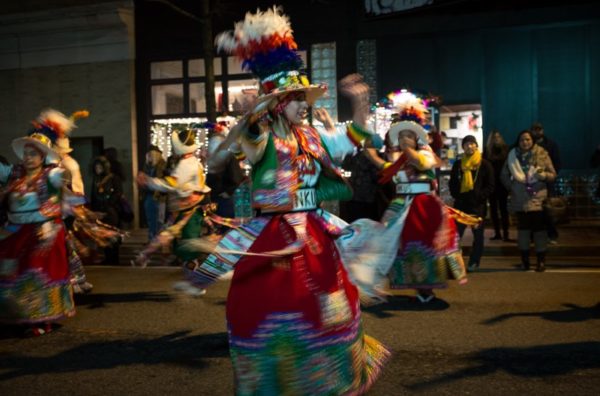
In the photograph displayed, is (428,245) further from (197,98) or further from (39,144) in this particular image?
(197,98)

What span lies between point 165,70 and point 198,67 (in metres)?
0.90

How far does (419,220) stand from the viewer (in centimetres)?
709

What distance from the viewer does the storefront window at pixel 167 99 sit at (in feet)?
55.8

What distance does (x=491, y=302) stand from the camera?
7.31 metres

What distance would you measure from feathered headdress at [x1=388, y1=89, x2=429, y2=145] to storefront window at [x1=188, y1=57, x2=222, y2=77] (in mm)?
9927

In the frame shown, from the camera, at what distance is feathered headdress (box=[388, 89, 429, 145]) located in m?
7.21

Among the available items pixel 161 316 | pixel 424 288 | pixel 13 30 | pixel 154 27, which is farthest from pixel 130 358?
pixel 13 30

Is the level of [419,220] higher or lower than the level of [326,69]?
lower

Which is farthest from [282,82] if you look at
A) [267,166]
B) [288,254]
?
[288,254]

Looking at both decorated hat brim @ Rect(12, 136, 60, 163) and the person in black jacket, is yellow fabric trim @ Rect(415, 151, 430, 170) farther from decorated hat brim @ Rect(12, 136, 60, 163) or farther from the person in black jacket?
decorated hat brim @ Rect(12, 136, 60, 163)

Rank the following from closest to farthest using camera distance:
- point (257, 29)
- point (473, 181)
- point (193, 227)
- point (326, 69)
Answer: point (257, 29) < point (193, 227) < point (473, 181) < point (326, 69)

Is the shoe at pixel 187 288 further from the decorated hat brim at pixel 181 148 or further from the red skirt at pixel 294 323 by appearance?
the decorated hat brim at pixel 181 148

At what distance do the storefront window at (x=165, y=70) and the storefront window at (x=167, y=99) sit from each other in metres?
0.25

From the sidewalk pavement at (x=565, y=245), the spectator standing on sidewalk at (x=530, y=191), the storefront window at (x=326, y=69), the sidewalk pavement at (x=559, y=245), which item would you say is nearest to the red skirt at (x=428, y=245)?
the spectator standing on sidewalk at (x=530, y=191)
